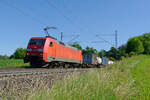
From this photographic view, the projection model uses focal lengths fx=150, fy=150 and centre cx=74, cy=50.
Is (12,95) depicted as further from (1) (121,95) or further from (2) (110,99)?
(1) (121,95)

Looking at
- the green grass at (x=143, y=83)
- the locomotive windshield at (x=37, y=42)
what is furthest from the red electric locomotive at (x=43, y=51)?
the green grass at (x=143, y=83)

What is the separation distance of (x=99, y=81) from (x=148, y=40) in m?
81.2

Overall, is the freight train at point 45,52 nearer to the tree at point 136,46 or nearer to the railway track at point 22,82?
the railway track at point 22,82

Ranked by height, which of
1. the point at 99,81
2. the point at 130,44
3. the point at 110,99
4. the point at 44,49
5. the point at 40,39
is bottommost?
the point at 110,99

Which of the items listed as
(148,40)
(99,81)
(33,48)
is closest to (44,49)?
(33,48)

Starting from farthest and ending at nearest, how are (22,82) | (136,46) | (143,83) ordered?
(136,46) → (143,83) → (22,82)

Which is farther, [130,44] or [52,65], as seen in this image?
[130,44]

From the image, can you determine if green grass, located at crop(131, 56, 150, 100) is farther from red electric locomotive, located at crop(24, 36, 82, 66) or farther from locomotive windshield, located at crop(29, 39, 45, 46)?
locomotive windshield, located at crop(29, 39, 45, 46)

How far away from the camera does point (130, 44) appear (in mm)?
69000

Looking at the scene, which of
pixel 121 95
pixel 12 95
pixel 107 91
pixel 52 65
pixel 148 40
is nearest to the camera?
pixel 12 95

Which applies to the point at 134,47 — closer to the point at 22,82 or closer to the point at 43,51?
the point at 43,51

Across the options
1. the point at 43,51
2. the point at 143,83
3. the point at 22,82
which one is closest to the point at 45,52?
the point at 43,51

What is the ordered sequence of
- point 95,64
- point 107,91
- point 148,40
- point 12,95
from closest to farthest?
point 12,95 → point 107,91 → point 95,64 → point 148,40

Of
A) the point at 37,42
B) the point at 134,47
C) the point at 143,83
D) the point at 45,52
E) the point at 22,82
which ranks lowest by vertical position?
the point at 143,83
